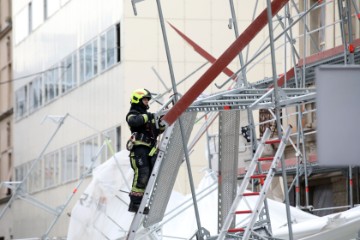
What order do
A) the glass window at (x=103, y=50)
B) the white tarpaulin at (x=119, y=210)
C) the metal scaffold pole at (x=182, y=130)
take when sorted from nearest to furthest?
the metal scaffold pole at (x=182, y=130)
the white tarpaulin at (x=119, y=210)
the glass window at (x=103, y=50)

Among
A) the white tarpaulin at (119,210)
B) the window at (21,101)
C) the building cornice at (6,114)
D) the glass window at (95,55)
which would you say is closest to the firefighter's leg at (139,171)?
the white tarpaulin at (119,210)

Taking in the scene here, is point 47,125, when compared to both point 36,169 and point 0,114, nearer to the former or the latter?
point 36,169

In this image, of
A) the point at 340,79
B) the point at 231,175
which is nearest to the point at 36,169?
the point at 231,175

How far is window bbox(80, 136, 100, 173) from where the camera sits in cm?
3994

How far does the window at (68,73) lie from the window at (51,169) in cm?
263

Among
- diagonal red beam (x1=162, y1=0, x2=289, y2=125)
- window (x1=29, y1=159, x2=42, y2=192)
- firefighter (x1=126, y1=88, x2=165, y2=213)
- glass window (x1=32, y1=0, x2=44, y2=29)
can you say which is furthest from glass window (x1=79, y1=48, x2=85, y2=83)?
diagonal red beam (x1=162, y1=0, x2=289, y2=125)

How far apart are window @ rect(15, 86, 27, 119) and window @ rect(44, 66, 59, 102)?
435 cm

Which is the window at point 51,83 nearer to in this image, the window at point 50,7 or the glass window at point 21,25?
the window at point 50,7

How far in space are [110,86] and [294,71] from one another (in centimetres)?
1906

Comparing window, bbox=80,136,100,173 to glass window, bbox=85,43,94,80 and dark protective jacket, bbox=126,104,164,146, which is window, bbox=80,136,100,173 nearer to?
glass window, bbox=85,43,94,80

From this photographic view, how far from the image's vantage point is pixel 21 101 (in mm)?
52562

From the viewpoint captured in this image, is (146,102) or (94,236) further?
(94,236)

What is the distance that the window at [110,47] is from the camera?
37.7m

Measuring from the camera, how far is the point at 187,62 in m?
37.3
